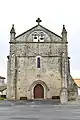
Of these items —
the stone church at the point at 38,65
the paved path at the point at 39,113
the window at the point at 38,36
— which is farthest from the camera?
the window at the point at 38,36

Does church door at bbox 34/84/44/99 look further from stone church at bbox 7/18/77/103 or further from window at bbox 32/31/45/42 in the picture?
window at bbox 32/31/45/42

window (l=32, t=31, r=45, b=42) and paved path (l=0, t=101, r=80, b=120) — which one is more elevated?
window (l=32, t=31, r=45, b=42)

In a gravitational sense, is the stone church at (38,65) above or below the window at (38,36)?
below

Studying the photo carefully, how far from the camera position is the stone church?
44625mm

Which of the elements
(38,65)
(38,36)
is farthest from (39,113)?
(38,36)

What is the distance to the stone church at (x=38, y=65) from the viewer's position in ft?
146

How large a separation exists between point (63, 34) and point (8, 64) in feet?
34.3

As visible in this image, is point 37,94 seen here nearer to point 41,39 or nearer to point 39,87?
point 39,87

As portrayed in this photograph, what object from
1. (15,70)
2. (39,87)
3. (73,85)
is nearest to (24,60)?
(15,70)

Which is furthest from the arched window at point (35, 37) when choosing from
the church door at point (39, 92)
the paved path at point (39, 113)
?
the paved path at point (39, 113)

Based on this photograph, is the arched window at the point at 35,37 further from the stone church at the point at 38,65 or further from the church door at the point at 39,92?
the church door at the point at 39,92

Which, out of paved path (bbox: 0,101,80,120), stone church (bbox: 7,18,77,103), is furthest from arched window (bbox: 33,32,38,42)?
paved path (bbox: 0,101,80,120)

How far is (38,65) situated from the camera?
149ft

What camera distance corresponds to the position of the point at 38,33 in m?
45.9
